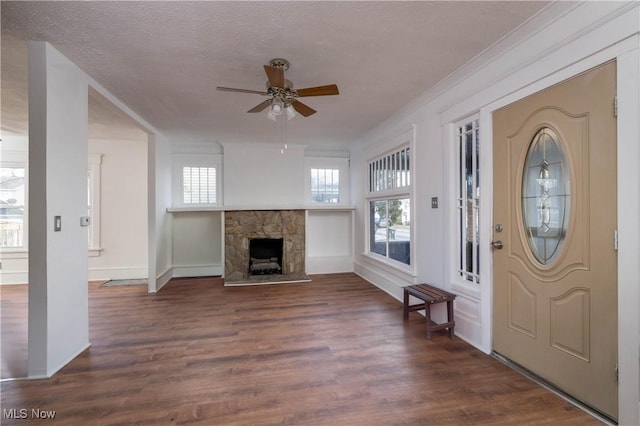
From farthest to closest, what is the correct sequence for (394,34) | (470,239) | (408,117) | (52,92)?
1. (408,117)
2. (470,239)
3. (52,92)
4. (394,34)

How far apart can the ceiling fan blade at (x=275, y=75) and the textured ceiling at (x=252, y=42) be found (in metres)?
0.19

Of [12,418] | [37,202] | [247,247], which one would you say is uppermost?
[37,202]

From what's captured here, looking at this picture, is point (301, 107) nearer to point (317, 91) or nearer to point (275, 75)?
point (317, 91)

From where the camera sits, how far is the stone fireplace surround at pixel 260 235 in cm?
540

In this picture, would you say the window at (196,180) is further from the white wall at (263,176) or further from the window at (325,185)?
the window at (325,185)

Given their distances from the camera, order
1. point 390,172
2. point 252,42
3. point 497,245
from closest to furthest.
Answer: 1. point 252,42
2. point 497,245
3. point 390,172

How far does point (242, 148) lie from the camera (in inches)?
223

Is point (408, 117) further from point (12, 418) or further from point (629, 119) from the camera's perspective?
point (12, 418)

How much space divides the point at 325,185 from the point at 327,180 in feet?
0.38

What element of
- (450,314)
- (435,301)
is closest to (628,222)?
(435,301)

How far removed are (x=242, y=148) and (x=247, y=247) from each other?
1921 millimetres

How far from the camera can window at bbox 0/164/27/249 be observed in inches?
193

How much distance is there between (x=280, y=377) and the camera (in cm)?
221

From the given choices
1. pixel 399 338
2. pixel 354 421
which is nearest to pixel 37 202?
pixel 354 421
